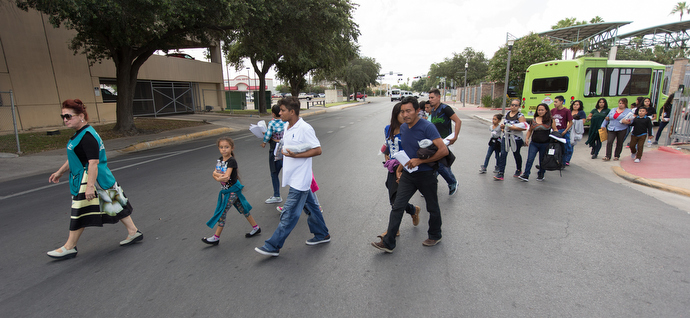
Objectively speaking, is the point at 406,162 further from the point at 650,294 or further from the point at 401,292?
the point at 650,294

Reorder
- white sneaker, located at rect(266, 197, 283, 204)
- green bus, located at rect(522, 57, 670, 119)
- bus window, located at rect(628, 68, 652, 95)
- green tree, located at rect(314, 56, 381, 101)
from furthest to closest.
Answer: green tree, located at rect(314, 56, 381, 101) → bus window, located at rect(628, 68, 652, 95) → green bus, located at rect(522, 57, 670, 119) → white sneaker, located at rect(266, 197, 283, 204)

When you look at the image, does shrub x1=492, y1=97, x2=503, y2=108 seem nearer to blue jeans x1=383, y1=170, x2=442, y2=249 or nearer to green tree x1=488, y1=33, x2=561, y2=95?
green tree x1=488, y1=33, x2=561, y2=95

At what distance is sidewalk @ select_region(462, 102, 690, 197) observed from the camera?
6.30 meters

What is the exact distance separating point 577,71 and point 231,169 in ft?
47.5

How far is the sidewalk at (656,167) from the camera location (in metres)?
6.30

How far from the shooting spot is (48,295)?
3.04 meters

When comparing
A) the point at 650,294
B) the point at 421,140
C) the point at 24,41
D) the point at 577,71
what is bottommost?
the point at 650,294

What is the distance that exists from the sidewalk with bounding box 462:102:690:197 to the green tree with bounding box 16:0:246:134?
11.2 meters

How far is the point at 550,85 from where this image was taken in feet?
46.7

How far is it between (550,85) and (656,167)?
7648 mm

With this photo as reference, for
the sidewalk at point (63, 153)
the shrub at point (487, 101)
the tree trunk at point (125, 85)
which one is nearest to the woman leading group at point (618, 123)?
the sidewalk at point (63, 153)

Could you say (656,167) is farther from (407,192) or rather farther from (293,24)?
(293,24)

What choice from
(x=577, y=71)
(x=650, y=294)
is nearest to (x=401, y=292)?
(x=650, y=294)

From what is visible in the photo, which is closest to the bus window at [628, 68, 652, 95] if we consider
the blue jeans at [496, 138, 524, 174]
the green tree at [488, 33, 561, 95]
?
the blue jeans at [496, 138, 524, 174]
